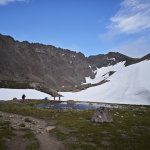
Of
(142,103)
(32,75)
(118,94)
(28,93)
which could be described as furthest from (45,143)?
(32,75)

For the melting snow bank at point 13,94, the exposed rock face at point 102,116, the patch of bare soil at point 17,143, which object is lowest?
→ the patch of bare soil at point 17,143

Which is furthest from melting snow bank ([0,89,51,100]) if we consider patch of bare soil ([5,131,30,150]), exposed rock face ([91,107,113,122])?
patch of bare soil ([5,131,30,150])

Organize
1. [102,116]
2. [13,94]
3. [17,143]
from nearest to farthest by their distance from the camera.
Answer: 1. [17,143]
2. [102,116]
3. [13,94]

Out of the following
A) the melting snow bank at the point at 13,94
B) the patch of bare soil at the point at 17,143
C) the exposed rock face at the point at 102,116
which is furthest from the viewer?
the melting snow bank at the point at 13,94

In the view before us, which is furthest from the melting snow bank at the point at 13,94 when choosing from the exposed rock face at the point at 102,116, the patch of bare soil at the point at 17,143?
the patch of bare soil at the point at 17,143

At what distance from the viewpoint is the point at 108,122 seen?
27.7m

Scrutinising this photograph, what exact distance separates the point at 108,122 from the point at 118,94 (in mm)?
59999

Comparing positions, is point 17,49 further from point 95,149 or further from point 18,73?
point 95,149

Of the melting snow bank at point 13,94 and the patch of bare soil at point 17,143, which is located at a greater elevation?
the melting snow bank at point 13,94

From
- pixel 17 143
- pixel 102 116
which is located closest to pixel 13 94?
pixel 102 116

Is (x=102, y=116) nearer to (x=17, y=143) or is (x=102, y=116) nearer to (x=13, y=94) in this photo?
(x=17, y=143)

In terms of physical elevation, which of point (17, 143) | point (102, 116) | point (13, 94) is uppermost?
point (13, 94)

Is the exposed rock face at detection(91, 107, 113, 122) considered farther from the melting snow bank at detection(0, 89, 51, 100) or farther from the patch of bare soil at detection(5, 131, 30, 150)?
the melting snow bank at detection(0, 89, 51, 100)

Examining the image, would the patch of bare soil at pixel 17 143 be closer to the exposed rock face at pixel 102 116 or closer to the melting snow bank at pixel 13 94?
the exposed rock face at pixel 102 116
